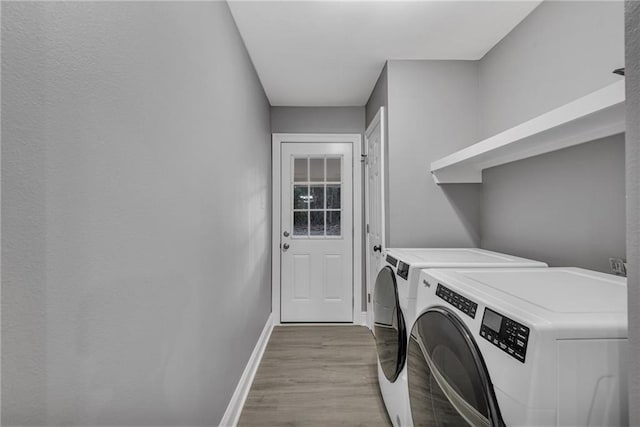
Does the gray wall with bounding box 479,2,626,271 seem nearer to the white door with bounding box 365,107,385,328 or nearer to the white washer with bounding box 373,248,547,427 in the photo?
the white washer with bounding box 373,248,547,427

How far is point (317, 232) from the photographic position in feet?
11.6

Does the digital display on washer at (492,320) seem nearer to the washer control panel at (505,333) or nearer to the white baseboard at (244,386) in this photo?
the washer control panel at (505,333)

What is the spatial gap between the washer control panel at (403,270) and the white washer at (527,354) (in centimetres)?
41

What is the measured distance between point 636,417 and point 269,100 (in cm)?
339

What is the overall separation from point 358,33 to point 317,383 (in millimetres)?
2455

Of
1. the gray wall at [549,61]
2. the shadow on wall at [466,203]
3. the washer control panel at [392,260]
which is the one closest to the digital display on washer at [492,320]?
the washer control panel at [392,260]

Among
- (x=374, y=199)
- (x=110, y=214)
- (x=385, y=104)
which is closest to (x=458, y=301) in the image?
(x=110, y=214)

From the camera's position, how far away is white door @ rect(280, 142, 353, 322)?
11.5ft

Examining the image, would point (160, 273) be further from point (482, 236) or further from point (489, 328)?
point (482, 236)

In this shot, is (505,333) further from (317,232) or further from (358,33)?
(317,232)

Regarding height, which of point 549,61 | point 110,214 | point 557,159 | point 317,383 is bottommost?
point 317,383

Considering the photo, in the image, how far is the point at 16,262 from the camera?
52 cm

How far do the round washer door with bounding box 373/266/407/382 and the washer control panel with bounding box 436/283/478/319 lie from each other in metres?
0.48

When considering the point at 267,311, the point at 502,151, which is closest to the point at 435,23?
the point at 502,151
